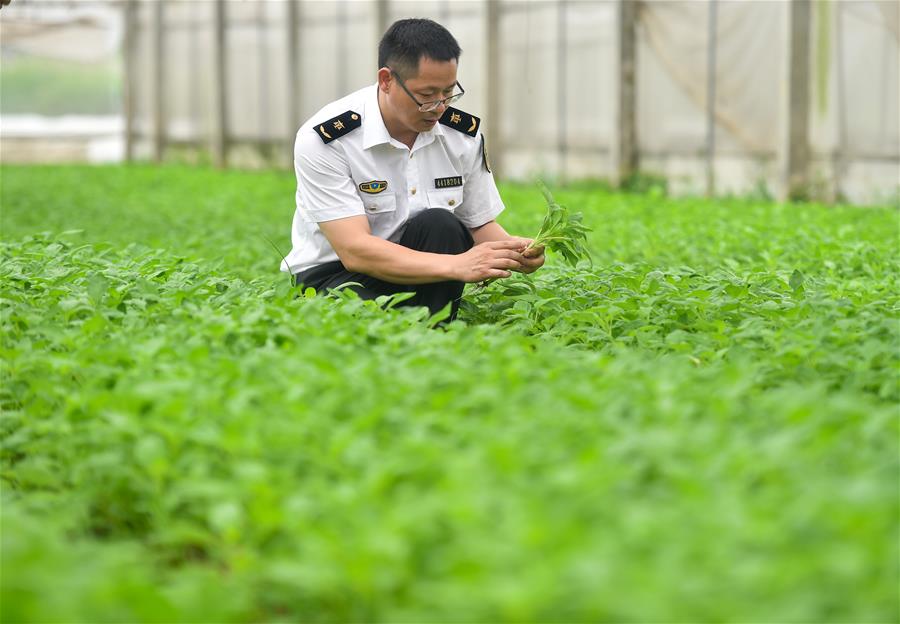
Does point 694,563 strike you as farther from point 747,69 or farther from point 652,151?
point 652,151

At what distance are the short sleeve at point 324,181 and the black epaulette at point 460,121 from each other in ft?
1.63

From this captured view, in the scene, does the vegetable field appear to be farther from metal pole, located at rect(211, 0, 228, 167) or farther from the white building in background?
metal pole, located at rect(211, 0, 228, 167)

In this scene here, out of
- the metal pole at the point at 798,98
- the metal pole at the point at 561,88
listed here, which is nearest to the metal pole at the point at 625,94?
the metal pole at the point at 561,88

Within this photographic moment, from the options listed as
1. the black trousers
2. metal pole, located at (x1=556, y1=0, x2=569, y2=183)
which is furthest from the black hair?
metal pole, located at (x1=556, y1=0, x2=569, y2=183)

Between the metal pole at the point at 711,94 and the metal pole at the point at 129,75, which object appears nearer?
the metal pole at the point at 711,94

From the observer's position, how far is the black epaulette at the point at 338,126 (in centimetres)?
529

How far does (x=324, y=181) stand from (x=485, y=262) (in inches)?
31.0

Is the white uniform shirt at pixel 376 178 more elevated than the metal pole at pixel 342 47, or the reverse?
the metal pole at pixel 342 47

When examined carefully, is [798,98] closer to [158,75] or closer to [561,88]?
[561,88]

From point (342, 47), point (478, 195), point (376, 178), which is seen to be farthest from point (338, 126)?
point (342, 47)

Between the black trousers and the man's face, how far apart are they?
1.24 feet

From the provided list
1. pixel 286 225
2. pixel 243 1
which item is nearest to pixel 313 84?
pixel 243 1

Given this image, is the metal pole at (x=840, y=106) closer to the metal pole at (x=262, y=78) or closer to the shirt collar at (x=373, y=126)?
the shirt collar at (x=373, y=126)

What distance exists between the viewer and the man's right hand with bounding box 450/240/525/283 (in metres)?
4.92
